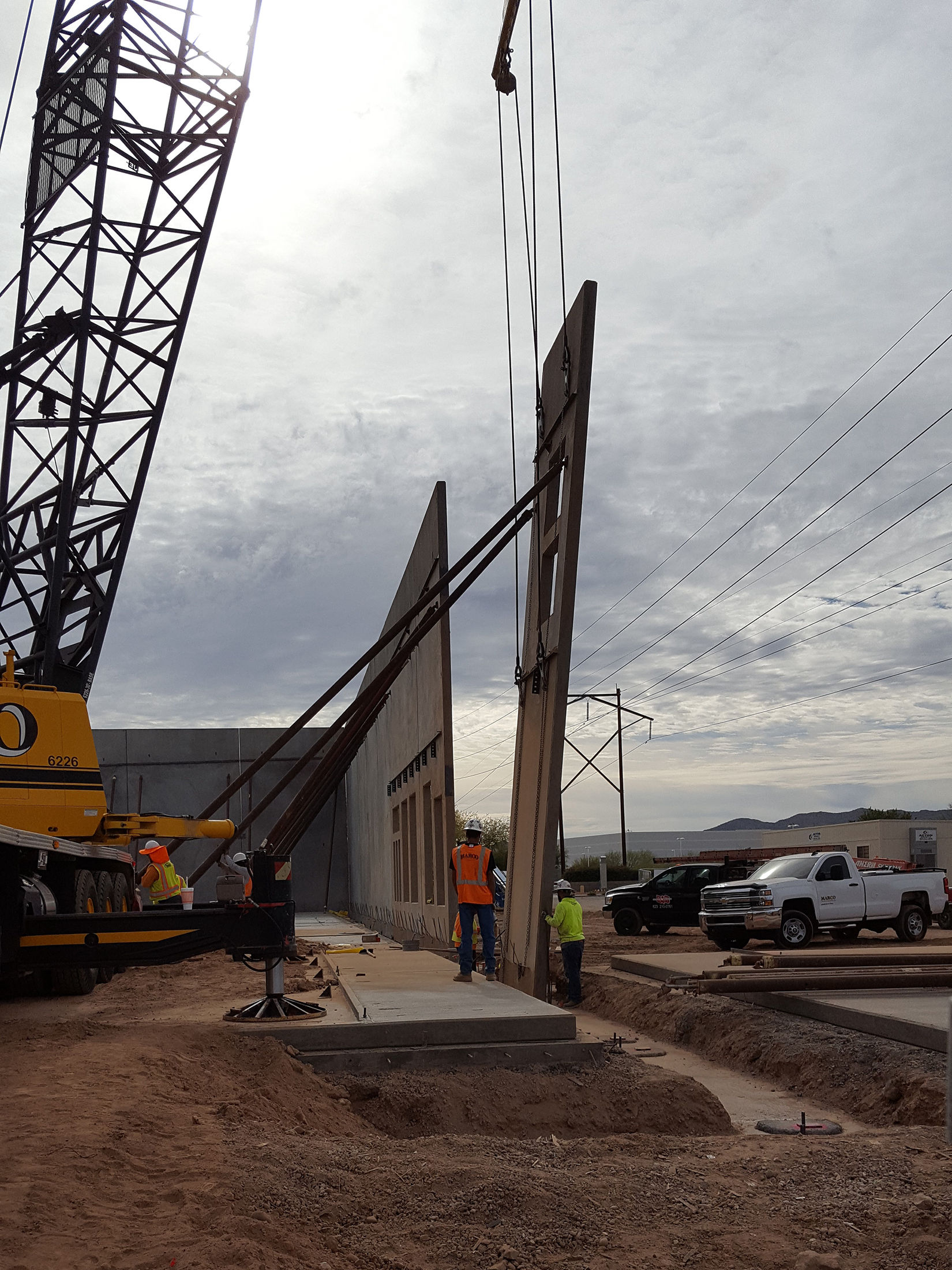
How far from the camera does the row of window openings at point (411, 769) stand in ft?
65.7

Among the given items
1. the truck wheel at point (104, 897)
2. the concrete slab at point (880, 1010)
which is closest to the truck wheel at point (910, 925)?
the concrete slab at point (880, 1010)

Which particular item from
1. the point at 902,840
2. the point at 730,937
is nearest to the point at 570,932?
the point at 730,937

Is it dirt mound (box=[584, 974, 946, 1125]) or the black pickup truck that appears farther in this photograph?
the black pickup truck

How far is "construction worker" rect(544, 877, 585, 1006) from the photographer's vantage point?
1335cm

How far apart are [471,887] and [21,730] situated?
491cm

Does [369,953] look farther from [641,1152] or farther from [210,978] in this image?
[641,1152]

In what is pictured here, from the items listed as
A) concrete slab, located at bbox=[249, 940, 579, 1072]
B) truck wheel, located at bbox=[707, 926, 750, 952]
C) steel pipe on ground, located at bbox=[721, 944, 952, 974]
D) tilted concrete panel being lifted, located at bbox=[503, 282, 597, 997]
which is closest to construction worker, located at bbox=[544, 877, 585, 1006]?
tilted concrete panel being lifted, located at bbox=[503, 282, 597, 997]

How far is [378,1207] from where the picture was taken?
518 cm

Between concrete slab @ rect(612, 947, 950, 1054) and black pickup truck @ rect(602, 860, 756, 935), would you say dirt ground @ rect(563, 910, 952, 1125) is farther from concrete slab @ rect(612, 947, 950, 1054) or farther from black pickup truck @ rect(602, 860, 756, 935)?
black pickup truck @ rect(602, 860, 756, 935)

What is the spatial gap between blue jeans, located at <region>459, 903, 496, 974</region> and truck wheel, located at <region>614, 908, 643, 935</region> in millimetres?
14713

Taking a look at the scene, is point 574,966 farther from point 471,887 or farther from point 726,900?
point 726,900

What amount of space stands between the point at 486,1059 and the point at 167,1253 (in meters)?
4.27

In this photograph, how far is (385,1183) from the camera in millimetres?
5410

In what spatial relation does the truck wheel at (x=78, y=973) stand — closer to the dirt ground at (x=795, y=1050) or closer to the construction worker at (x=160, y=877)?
the construction worker at (x=160, y=877)
